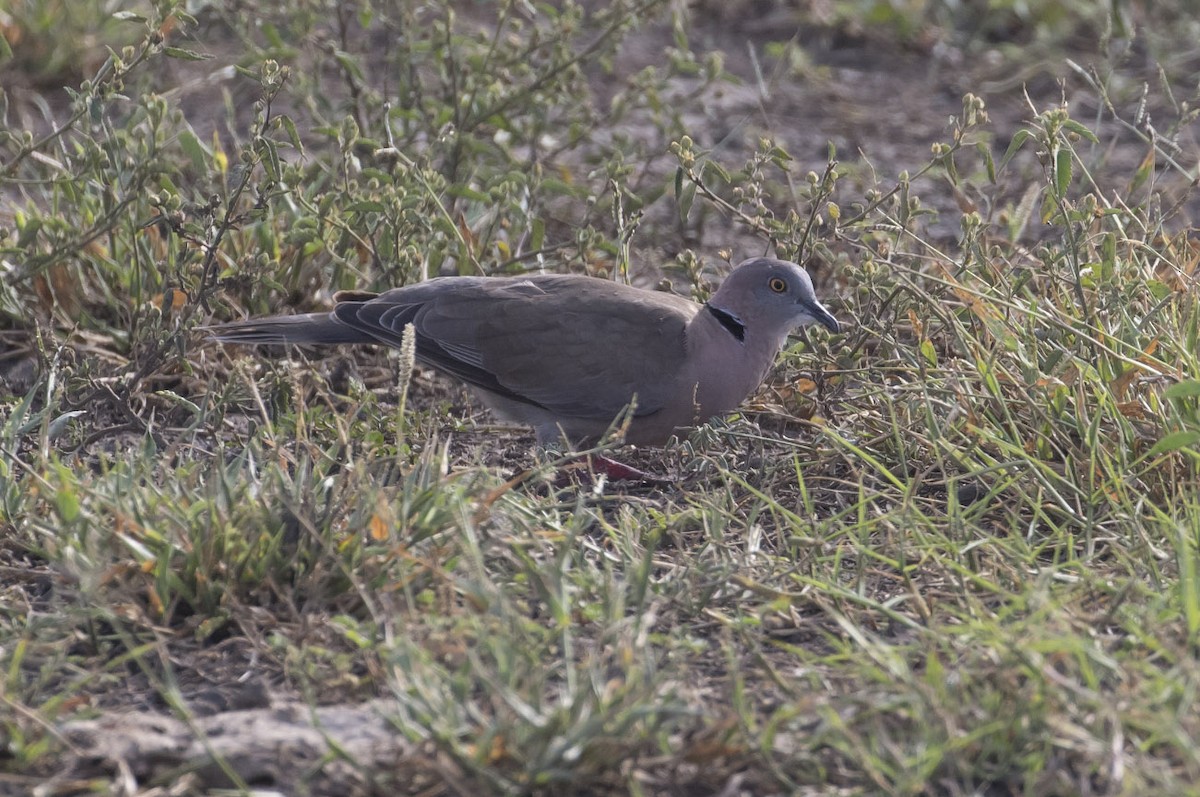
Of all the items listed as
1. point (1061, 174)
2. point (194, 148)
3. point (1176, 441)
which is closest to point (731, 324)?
point (1061, 174)

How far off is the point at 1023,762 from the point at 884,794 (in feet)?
0.81

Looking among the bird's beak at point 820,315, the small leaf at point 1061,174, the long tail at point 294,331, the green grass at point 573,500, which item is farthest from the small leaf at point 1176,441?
the long tail at point 294,331

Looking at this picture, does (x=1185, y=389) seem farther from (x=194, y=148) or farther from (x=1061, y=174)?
(x=194, y=148)

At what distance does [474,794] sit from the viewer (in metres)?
2.42

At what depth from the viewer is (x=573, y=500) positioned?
12.2ft

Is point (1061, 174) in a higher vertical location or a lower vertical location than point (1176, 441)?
higher

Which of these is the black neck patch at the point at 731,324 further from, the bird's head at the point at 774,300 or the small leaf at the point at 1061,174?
the small leaf at the point at 1061,174

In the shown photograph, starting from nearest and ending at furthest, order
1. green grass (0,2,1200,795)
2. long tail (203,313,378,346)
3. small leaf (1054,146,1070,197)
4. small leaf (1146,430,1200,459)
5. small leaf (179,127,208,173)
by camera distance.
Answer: green grass (0,2,1200,795) → small leaf (1146,430,1200,459) → small leaf (1054,146,1070,197) → long tail (203,313,378,346) → small leaf (179,127,208,173)

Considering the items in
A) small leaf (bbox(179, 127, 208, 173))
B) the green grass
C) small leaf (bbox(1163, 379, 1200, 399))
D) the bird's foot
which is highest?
small leaf (bbox(179, 127, 208, 173))

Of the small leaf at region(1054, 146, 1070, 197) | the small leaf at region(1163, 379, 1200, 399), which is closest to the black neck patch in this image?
the small leaf at region(1054, 146, 1070, 197)

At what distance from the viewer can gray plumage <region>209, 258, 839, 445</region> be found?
4.06 meters

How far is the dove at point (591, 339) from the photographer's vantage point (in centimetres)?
407

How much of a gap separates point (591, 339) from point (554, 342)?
105mm

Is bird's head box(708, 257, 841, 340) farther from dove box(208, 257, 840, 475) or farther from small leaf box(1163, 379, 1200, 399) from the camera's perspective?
small leaf box(1163, 379, 1200, 399)
